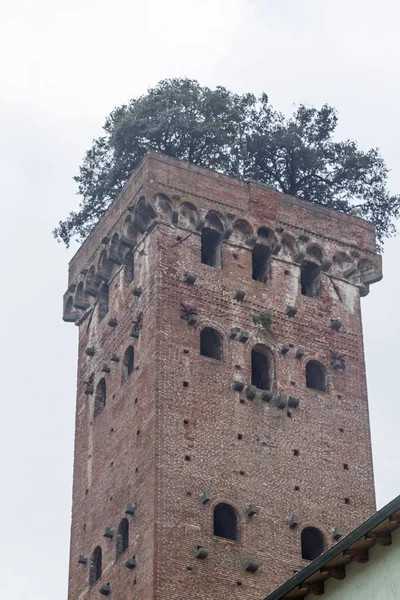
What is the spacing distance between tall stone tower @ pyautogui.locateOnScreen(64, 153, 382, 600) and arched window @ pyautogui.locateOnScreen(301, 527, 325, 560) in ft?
0.15

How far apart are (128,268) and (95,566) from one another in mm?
7934

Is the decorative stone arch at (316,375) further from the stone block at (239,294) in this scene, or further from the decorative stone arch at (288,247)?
the decorative stone arch at (288,247)

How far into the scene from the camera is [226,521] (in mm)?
34438

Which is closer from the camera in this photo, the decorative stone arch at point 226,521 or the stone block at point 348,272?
the decorative stone arch at point 226,521

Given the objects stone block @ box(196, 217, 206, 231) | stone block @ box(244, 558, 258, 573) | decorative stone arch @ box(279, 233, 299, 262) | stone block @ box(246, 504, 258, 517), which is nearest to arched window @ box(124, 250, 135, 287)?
stone block @ box(196, 217, 206, 231)

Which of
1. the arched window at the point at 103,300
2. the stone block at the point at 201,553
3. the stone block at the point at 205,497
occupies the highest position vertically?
the arched window at the point at 103,300

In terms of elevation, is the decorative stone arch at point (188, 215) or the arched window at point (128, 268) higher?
the decorative stone arch at point (188, 215)

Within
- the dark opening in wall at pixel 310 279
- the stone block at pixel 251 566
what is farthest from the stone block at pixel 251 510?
the dark opening in wall at pixel 310 279

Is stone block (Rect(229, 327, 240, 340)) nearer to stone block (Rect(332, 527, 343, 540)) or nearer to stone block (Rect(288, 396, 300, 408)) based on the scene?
stone block (Rect(288, 396, 300, 408))

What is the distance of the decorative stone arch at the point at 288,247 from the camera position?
1548 inches

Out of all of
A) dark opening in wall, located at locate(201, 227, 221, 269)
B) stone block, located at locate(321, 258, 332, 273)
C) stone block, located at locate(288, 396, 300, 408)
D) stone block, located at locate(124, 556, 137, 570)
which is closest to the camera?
stone block, located at locate(124, 556, 137, 570)

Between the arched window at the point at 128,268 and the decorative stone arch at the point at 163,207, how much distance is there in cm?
162

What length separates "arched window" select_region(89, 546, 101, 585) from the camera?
3584 cm

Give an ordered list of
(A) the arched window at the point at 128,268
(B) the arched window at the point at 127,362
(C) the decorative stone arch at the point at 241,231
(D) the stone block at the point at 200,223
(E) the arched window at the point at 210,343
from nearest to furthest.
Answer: (E) the arched window at the point at 210,343 → (B) the arched window at the point at 127,362 → (D) the stone block at the point at 200,223 → (C) the decorative stone arch at the point at 241,231 → (A) the arched window at the point at 128,268
